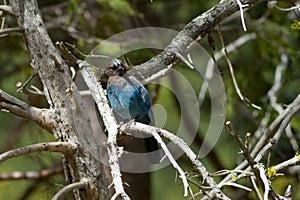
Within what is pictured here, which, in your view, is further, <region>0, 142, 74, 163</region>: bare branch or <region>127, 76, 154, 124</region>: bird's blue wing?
<region>127, 76, 154, 124</region>: bird's blue wing

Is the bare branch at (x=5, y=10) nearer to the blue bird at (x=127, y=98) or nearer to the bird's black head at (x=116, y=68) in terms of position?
the bird's black head at (x=116, y=68)

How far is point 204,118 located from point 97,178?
9.61ft

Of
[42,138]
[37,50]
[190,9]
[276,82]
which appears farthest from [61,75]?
[190,9]

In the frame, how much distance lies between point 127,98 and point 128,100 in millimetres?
14

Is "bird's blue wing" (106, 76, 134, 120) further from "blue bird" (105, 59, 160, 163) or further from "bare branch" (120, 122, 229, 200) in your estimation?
"bare branch" (120, 122, 229, 200)

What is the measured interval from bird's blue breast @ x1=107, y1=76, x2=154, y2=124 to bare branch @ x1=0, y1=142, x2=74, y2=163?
3.82 ft

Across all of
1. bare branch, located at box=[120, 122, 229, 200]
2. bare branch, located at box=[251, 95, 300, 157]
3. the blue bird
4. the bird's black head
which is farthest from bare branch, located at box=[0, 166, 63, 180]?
bare branch, located at box=[120, 122, 229, 200]

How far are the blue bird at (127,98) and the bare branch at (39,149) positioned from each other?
1142mm

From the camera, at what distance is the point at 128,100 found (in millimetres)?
3887

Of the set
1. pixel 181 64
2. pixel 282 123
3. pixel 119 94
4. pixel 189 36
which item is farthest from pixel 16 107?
pixel 181 64

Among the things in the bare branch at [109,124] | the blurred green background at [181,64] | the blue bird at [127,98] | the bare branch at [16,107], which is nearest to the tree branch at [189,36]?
the bare branch at [109,124]

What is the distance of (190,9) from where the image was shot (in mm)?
5613

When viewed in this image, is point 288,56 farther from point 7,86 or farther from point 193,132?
point 7,86

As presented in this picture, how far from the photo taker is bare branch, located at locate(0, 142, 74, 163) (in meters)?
2.40
